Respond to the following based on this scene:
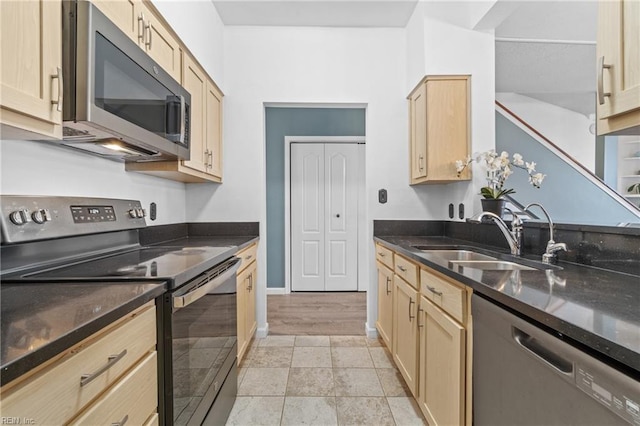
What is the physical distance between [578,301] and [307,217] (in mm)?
3376

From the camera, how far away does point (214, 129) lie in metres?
2.46

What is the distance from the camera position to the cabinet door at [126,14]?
1.15m

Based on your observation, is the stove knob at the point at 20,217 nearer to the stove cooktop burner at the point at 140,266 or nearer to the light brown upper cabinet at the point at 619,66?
the stove cooktop burner at the point at 140,266

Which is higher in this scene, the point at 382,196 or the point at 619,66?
the point at 619,66

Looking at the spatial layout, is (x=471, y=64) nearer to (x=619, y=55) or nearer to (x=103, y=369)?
(x=619, y=55)

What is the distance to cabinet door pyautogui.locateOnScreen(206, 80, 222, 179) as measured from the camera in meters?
2.34

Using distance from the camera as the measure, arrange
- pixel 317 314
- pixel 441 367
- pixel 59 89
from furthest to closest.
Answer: pixel 317 314 → pixel 441 367 → pixel 59 89

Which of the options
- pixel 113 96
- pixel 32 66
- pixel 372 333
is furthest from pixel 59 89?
→ pixel 372 333

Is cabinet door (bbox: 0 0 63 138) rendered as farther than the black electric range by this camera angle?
No

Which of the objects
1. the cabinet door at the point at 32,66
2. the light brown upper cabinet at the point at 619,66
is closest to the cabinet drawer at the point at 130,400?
the cabinet door at the point at 32,66

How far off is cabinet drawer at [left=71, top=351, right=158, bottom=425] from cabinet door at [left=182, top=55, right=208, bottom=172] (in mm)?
1316

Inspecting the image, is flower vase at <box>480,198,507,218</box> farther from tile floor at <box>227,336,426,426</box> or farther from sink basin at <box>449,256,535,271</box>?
tile floor at <box>227,336,426,426</box>

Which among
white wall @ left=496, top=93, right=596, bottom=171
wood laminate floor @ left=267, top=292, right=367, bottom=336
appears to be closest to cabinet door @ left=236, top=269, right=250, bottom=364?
wood laminate floor @ left=267, top=292, right=367, bottom=336

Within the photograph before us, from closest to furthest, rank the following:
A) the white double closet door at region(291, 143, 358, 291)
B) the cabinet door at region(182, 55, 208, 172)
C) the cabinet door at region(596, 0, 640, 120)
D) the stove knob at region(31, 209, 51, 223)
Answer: the cabinet door at region(596, 0, 640, 120) → the stove knob at region(31, 209, 51, 223) → the cabinet door at region(182, 55, 208, 172) → the white double closet door at region(291, 143, 358, 291)
